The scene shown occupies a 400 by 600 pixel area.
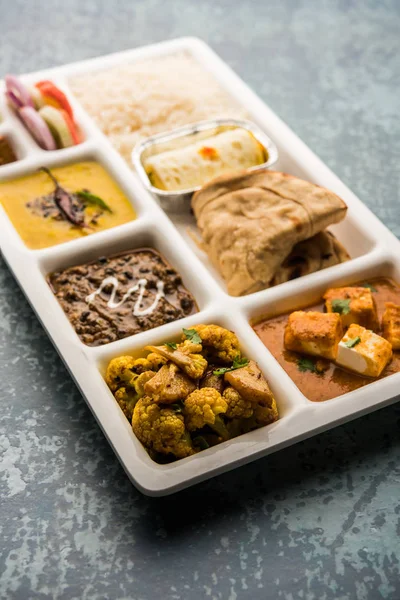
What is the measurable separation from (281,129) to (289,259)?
949 millimetres

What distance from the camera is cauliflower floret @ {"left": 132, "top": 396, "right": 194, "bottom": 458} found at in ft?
9.10

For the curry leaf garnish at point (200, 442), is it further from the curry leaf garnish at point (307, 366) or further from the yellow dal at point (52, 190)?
the yellow dal at point (52, 190)

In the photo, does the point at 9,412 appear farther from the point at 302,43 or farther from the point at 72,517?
the point at 302,43

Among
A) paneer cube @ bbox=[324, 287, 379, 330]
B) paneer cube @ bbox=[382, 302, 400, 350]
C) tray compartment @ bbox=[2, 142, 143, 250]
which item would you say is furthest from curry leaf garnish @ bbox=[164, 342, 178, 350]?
tray compartment @ bbox=[2, 142, 143, 250]

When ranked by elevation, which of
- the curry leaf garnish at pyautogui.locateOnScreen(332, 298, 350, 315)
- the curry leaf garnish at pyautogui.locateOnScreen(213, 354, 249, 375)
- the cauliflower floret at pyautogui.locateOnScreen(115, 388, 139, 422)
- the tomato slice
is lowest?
the cauliflower floret at pyautogui.locateOnScreen(115, 388, 139, 422)

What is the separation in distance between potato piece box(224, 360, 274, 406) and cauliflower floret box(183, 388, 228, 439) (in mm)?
79

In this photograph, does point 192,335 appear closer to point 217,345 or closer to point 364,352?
point 217,345

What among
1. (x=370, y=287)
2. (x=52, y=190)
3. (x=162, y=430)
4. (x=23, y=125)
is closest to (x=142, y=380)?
(x=162, y=430)

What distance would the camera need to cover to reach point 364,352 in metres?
3.06

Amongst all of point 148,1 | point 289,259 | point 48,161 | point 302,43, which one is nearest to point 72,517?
point 289,259

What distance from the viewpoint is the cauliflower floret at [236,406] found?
286 cm

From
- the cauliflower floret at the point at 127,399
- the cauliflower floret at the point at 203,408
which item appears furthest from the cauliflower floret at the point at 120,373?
the cauliflower floret at the point at 203,408

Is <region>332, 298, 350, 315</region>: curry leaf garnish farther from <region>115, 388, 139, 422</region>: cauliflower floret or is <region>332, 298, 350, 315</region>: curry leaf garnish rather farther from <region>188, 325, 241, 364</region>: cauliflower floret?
<region>115, 388, 139, 422</region>: cauliflower floret

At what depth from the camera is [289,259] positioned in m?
3.60
